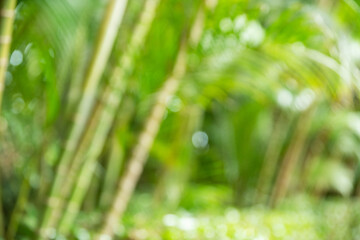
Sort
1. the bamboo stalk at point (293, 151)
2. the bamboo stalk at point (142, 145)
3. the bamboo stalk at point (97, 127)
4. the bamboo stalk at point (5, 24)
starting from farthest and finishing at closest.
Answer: the bamboo stalk at point (293, 151) < the bamboo stalk at point (142, 145) < the bamboo stalk at point (97, 127) < the bamboo stalk at point (5, 24)

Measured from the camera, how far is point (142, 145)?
1.51m

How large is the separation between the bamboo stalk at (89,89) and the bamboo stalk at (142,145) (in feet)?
0.60

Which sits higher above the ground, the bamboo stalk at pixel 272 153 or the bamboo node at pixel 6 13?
the bamboo node at pixel 6 13

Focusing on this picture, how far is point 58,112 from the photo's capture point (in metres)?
1.33

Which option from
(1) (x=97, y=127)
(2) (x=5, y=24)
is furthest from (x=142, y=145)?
(2) (x=5, y=24)

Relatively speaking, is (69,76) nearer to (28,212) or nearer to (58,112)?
(58,112)

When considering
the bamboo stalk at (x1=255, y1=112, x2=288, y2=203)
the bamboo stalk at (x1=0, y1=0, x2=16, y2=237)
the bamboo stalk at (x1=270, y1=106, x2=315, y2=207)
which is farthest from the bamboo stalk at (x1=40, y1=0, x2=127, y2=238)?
the bamboo stalk at (x1=255, y1=112, x2=288, y2=203)

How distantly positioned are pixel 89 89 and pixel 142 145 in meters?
0.34

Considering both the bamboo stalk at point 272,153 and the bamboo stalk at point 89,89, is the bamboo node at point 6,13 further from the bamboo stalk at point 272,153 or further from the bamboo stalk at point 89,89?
the bamboo stalk at point 272,153

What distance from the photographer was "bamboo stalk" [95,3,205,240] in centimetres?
146

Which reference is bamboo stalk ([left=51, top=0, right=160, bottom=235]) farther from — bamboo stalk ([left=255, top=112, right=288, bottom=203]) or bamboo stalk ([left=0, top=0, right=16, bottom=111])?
bamboo stalk ([left=255, top=112, right=288, bottom=203])

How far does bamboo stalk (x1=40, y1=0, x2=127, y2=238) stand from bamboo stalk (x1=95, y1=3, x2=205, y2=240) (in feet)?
0.60

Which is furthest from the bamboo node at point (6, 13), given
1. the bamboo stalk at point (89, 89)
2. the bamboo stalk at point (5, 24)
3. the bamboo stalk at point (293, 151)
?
the bamboo stalk at point (293, 151)

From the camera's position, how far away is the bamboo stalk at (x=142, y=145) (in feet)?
4.79
